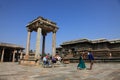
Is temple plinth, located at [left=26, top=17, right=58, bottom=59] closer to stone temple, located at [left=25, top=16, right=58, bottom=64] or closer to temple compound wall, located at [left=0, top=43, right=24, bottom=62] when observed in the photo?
stone temple, located at [left=25, top=16, right=58, bottom=64]

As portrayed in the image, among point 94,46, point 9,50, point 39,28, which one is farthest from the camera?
point 9,50

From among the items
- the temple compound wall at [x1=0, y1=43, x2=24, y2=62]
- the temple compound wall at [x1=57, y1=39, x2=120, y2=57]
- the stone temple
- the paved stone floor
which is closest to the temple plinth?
the stone temple

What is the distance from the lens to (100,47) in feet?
72.5

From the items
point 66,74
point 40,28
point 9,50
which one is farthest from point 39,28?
point 9,50

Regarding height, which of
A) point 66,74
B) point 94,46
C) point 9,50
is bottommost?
point 66,74

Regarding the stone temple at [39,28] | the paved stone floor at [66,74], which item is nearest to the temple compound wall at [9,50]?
the stone temple at [39,28]

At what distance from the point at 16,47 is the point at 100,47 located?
78.4 ft

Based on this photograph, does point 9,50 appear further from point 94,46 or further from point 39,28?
point 94,46

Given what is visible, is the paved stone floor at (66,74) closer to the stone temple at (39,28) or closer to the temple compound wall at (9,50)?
the stone temple at (39,28)

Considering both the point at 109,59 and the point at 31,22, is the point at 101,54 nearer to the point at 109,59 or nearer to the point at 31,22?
the point at 109,59

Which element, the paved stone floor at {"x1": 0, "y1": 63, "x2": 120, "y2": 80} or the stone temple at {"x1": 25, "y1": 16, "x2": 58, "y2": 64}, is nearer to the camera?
the paved stone floor at {"x1": 0, "y1": 63, "x2": 120, "y2": 80}

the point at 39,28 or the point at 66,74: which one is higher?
the point at 39,28

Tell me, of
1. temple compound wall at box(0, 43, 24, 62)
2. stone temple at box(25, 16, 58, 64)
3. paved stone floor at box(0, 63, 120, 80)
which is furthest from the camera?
temple compound wall at box(0, 43, 24, 62)

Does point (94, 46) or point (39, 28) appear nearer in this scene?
point (39, 28)
